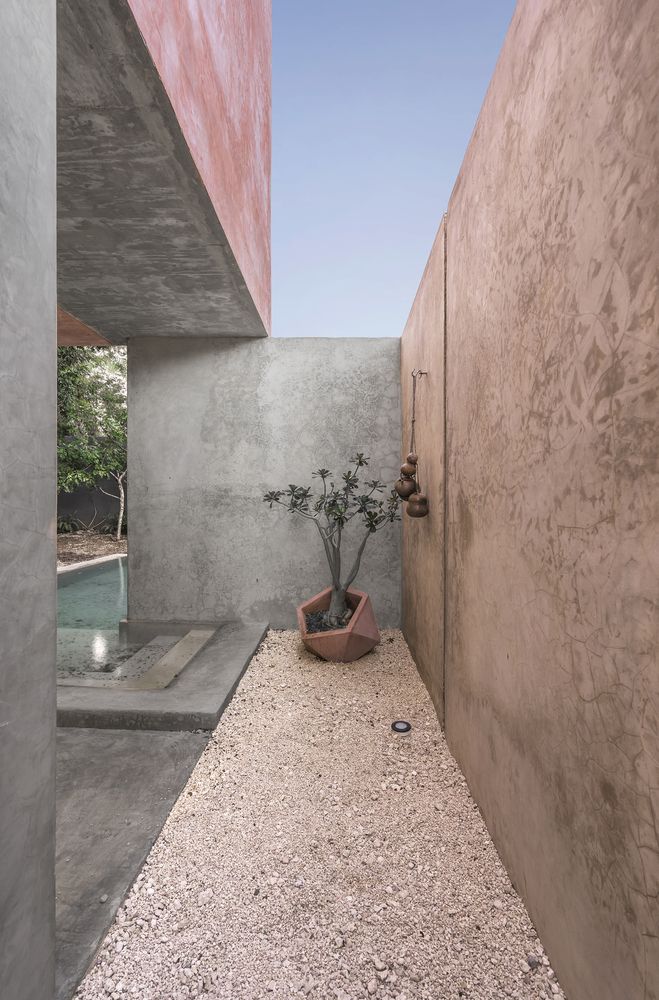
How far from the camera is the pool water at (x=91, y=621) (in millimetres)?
3016

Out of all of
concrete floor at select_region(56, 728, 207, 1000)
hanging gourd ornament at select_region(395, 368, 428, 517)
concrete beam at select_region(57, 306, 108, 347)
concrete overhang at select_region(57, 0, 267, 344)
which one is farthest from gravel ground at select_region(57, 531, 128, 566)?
hanging gourd ornament at select_region(395, 368, 428, 517)

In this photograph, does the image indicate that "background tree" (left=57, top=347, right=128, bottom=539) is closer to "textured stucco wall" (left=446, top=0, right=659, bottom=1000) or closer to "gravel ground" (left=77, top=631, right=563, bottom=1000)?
"gravel ground" (left=77, top=631, right=563, bottom=1000)

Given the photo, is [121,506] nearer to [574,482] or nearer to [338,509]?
[338,509]

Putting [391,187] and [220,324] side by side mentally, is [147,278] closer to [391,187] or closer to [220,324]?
[220,324]

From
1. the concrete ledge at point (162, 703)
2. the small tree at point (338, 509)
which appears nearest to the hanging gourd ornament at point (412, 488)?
the small tree at point (338, 509)

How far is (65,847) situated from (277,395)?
9.32ft

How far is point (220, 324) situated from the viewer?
3.33 meters

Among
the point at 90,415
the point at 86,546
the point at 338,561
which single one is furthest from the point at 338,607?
the point at 86,546

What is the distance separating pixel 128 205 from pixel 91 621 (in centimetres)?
330

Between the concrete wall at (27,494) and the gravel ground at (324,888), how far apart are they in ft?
1.11

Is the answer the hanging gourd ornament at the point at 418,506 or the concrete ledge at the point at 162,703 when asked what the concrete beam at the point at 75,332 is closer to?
the concrete ledge at the point at 162,703

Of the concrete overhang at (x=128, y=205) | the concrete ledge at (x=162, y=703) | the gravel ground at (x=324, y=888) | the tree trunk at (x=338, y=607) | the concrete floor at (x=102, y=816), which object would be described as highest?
the concrete overhang at (x=128, y=205)

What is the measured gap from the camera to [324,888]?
4.07 ft

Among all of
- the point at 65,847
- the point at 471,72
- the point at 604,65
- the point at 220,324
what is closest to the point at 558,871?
the point at 65,847
